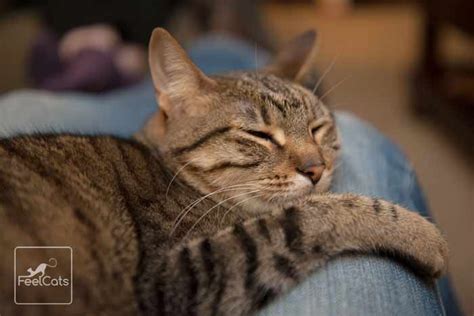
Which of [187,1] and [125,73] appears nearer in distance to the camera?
[125,73]

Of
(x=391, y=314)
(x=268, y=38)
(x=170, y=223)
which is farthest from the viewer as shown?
(x=268, y=38)

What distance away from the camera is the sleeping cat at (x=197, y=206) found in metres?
0.74

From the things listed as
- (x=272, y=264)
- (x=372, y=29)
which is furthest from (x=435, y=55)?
(x=272, y=264)

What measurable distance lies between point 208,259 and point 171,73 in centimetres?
36

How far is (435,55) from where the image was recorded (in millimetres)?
2928

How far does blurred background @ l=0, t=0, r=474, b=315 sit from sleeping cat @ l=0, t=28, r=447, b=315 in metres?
0.48

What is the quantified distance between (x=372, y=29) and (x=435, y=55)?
1.14 m

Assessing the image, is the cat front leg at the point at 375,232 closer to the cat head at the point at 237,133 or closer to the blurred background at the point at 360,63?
the cat head at the point at 237,133

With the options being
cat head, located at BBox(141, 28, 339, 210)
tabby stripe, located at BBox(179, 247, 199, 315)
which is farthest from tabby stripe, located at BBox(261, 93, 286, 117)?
tabby stripe, located at BBox(179, 247, 199, 315)

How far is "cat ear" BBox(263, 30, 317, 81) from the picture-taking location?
45.9 inches

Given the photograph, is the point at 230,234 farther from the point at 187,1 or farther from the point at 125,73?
the point at 187,1

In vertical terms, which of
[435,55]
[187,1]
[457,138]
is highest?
[187,1]

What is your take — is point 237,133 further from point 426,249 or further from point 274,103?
point 426,249

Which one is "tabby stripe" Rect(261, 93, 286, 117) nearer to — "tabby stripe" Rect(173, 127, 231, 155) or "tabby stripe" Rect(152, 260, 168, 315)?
"tabby stripe" Rect(173, 127, 231, 155)
